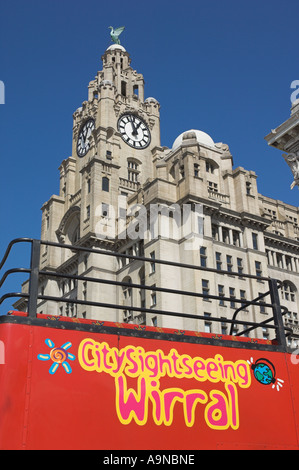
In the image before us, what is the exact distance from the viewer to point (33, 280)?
23.0 feet

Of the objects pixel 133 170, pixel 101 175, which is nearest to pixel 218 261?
pixel 101 175

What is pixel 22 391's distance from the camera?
611 centimetres

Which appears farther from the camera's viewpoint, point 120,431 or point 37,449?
point 120,431

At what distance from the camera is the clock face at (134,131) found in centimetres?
6894

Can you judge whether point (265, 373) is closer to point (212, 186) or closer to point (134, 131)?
point (212, 186)

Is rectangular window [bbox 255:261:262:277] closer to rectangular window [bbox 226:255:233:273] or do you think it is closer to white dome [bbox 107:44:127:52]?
rectangular window [bbox 226:255:233:273]

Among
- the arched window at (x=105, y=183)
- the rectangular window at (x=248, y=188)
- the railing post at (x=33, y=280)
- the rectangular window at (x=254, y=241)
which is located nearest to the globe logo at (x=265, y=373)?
the railing post at (x=33, y=280)

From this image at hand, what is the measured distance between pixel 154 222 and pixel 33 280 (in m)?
44.4

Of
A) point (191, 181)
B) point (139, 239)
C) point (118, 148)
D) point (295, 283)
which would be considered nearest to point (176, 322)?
point (139, 239)

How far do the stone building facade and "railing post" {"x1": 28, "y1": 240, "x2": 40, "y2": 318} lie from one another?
36.8 m

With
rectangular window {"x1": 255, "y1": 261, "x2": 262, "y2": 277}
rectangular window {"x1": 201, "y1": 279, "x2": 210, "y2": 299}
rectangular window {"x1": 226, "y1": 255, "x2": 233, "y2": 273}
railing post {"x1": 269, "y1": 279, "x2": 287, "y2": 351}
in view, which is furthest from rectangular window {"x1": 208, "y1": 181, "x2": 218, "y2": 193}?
railing post {"x1": 269, "y1": 279, "x2": 287, "y2": 351}
